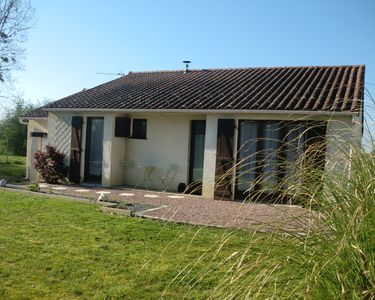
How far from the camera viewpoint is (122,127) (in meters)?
15.7

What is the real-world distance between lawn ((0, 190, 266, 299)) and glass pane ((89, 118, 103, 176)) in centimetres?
680

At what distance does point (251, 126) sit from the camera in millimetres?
13219

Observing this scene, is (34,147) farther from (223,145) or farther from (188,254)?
(188,254)

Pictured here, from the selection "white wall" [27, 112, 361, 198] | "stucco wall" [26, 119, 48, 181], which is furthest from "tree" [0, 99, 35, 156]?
"white wall" [27, 112, 361, 198]

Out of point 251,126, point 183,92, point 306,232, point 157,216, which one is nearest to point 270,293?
point 306,232

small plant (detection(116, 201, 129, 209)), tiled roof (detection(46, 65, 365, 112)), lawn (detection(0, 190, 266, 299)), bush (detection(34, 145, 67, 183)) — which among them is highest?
tiled roof (detection(46, 65, 365, 112))

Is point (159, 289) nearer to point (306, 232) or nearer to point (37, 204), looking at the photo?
point (306, 232)

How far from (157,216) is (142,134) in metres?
7.26

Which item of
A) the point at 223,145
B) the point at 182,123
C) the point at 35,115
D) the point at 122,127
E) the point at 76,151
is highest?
the point at 35,115

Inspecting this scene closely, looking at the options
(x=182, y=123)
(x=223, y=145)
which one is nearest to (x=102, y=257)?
(x=223, y=145)

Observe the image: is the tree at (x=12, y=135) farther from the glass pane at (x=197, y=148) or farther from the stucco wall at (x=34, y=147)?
the glass pane at (x=197, y=148)

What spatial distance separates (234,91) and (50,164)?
766 centimetres

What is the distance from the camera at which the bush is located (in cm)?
1590

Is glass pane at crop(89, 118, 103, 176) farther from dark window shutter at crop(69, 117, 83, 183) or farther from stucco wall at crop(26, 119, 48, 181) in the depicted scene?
stucco wall at crop(26, 119, 48, 181)
